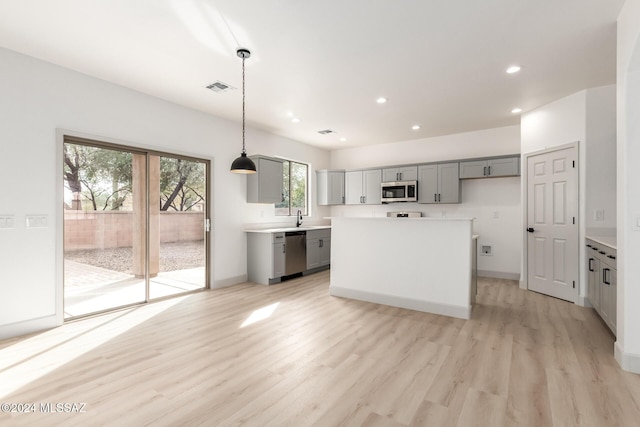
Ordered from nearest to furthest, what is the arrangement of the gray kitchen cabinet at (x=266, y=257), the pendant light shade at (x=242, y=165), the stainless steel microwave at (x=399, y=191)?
1. the pendant light shade at (x=242, y=165)
2. the gray kitchen cabinet at (x=266, y=257)
3. the stainless steel microwave at (x=399, y=191)

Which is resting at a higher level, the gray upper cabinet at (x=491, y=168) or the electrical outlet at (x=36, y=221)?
the gray upper cabinet at (x=491, y=168)

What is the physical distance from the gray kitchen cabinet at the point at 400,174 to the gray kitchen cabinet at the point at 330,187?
3.54 ft

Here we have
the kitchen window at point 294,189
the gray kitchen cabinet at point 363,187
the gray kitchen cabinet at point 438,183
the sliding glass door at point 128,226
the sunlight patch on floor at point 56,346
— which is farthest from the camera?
the gray kitchen cabinet at point 363,187

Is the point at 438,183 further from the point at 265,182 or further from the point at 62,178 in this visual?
the point at 62,178

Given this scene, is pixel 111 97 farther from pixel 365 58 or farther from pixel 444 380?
pixel 444 380

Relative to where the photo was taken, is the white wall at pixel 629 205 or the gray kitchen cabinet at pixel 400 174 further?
the gray kitchen cabinet at pixel 400 174

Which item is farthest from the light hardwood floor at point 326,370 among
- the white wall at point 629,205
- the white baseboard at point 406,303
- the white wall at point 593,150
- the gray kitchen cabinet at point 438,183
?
the gray kitchen cabinet at point 438,183

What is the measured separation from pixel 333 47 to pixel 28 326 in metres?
4.08

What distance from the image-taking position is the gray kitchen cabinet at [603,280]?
9.53 feet

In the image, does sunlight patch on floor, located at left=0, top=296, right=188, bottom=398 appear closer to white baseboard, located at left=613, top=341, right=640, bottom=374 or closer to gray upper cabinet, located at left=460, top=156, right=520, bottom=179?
white baseboard, located at left=613, top=341, right=640, bottom=374

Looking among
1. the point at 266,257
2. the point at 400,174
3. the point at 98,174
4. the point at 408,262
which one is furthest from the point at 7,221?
the point at 400,174

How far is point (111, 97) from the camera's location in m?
3.74

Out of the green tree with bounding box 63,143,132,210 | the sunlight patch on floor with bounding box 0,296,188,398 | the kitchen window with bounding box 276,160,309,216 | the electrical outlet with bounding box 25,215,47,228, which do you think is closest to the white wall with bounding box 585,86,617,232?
the kitchen window with bounding box 276,160,309,216

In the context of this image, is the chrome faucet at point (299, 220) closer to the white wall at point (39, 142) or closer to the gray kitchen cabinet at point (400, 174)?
the gray kitchen cabinet at point (400, 174)
